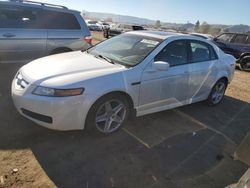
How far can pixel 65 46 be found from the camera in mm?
7234

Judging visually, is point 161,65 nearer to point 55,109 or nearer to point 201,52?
point 201,52

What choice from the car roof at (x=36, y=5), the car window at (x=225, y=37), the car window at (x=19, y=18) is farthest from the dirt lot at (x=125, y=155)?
the car window at (x=225, y=37)

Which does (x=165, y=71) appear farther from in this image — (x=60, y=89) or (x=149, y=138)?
(x=60, y=89)

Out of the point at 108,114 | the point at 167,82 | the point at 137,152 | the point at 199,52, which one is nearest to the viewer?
the point at 137,152

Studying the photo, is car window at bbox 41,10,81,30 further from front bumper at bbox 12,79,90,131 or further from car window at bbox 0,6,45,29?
front bumper at bbox 12,79,90,131

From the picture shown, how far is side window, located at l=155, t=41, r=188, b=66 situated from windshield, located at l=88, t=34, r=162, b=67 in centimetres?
20

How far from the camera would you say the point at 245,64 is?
554 inches

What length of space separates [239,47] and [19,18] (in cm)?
1105

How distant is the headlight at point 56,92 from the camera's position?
382 centimetres

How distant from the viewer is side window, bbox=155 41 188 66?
16.4ft

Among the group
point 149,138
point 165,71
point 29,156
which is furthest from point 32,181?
point 165,71

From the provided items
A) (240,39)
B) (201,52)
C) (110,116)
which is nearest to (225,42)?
(240,39)

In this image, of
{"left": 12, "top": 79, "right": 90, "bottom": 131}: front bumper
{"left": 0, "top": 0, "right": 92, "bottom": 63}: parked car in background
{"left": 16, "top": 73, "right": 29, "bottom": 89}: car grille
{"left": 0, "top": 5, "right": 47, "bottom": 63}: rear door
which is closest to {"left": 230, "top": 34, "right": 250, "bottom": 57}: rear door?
{"left": 0, "top": 0, "right": 92, "bottom": 63}: parked car in background

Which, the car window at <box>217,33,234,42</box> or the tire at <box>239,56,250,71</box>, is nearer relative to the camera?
the tire at <box>239,56,250,71</box>
